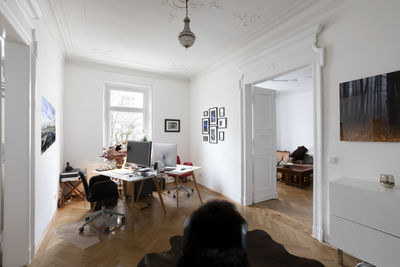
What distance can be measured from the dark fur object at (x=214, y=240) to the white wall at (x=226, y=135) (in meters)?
2.97

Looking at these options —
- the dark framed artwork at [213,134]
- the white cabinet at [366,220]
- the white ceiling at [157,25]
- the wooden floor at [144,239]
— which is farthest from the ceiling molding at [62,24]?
the white cabinet at [366,220]

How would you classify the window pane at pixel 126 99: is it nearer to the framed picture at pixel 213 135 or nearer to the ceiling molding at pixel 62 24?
the ceiling molding at pixel 62 24

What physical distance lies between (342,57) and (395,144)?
3.75 ft

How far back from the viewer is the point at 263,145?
409 cm

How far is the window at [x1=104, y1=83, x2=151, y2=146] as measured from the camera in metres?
4.87

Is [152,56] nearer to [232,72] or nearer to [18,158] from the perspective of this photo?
[232,72]

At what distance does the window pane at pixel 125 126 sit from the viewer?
194 inches

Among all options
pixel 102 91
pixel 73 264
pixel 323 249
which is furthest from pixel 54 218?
pixel 323 249

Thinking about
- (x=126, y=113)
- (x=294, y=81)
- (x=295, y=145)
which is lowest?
(x=295, y=145)

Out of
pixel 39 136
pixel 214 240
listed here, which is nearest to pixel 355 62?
pixel 214 240

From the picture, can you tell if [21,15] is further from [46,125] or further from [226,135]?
[226,135]

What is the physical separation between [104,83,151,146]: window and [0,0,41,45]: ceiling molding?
2.88m

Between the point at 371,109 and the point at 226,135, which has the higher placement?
the point at 371,109

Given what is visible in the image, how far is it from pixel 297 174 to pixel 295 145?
2.27m
